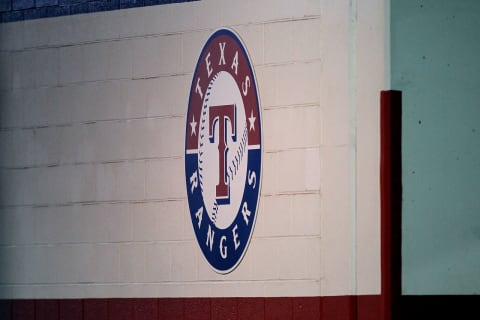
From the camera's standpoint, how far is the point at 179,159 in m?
8.05

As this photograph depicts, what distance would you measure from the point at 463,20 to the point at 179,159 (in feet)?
6.25

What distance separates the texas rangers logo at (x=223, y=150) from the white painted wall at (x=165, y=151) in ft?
0.22

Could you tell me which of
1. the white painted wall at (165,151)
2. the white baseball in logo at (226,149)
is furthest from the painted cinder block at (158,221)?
the white baseball in logo at (226,149)

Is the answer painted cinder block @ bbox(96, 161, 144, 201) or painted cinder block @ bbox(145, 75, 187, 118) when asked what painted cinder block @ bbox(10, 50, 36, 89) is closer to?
painted cinder block @ bbox(96, 161, 144, 201)

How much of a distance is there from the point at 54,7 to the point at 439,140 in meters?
2.85

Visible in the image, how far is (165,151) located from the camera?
8109 mm

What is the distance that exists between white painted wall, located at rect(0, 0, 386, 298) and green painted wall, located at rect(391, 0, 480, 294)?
156 millimetres

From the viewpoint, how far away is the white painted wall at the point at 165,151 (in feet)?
23.7

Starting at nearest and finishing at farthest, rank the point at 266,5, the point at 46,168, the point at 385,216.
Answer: the point at 385,216
the point at 266,5
the point at 46,168

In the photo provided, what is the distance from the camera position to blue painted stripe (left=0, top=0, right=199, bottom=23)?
8.37 m

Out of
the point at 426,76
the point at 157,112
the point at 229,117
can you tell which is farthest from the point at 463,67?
the point at 157,112

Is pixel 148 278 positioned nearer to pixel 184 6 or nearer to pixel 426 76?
pixel 184 6

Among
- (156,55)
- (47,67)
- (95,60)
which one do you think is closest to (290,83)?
(156,55)

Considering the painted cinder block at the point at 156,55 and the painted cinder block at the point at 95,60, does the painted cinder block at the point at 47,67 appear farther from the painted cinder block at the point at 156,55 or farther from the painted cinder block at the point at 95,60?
the painted cinder block at the point at 156,55
